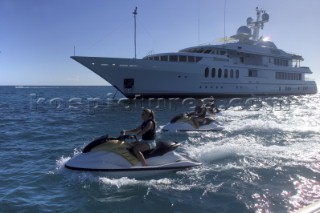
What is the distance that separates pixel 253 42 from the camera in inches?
1967

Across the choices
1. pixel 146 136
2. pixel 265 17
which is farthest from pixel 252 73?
pixel 146 136

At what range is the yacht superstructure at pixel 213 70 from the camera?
3469cm

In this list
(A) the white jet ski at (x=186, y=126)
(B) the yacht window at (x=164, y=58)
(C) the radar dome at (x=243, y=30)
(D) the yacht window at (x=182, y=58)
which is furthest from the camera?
(C) the radar dome at (x=243, y=30)

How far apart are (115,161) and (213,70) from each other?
33671 millimetres

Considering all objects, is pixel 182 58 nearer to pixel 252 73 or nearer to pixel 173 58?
pixel 173 58

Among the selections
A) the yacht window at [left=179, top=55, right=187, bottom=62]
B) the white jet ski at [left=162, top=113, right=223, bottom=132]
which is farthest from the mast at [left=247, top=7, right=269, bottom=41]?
the white jet ski at [left=162, top=113, right=223, bottom=132]

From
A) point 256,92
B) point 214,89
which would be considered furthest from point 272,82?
point 214,89

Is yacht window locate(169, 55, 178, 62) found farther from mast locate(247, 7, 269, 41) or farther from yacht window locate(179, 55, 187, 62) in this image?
mast locate(247, 7, 269, 41)

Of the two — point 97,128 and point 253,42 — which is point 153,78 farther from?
point 253,42

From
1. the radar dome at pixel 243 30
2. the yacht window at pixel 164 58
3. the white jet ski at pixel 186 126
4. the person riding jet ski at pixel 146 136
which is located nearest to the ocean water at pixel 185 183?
the person riding jet ski at pixel 146 136

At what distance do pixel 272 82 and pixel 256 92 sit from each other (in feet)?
14.0

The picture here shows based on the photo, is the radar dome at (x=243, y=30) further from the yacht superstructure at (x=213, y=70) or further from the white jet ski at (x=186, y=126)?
the white jet ski at (x=186, y=126)

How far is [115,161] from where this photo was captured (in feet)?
25.9

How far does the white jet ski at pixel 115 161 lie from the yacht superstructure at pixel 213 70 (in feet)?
86.3
